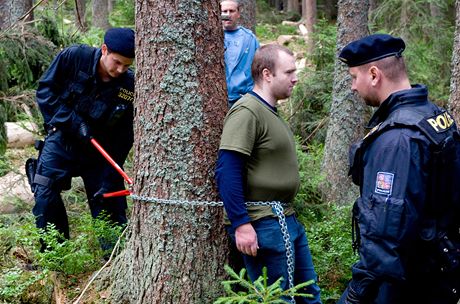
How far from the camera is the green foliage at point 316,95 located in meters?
10.8

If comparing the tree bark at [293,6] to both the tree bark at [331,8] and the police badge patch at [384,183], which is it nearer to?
the tree bark at [331,8]

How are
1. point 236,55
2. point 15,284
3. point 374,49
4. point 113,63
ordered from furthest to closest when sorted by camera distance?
1. point 236,55
2. point 113,63
3. point 15,284
4. point 374,49

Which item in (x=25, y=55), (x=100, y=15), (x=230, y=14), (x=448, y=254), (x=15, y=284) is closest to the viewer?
(x=448, y=254)

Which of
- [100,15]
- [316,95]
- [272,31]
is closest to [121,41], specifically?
[316,95]

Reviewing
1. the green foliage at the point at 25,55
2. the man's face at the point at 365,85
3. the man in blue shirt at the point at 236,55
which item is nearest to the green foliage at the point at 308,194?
the man in blue shirt at the point at 236,55

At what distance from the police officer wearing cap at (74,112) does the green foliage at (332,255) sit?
1.80m

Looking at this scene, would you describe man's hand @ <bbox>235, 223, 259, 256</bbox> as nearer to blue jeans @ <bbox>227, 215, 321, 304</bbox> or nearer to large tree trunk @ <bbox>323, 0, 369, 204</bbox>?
blue jeans @ <bbox>227, 215, 321, 304</bbox>

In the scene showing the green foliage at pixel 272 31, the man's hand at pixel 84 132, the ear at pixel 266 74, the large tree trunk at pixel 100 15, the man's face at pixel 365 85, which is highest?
the large tree trunk at pixel 100 15

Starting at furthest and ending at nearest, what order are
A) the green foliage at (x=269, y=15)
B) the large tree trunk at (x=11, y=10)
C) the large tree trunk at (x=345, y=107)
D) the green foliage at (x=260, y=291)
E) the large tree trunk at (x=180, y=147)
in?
the green foliage at (x=269, y=15) → the large tree trunk at (x=11, y=10) → the large tree trunk at (x=345, y=107) → the large tree trunk at (x=180, y=147) → the green foliage at (x=260, y=291)

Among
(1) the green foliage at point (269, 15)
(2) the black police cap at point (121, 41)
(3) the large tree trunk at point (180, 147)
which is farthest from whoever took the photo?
(1) the green foliage at point (269, 15)

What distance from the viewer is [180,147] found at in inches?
155

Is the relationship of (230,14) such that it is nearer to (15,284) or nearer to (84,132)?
(84,132)

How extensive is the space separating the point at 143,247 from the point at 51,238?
921 millimetres

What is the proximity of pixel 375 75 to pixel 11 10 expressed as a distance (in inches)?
352
